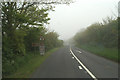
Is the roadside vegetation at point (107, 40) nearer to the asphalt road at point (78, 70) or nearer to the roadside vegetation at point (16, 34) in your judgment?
the asphalt road at point (78, 70)

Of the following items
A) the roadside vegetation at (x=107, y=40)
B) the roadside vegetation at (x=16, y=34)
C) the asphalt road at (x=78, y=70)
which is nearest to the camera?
the asphalt road at (x=78, y=70)

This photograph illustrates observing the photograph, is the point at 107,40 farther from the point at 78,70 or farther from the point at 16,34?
the point at 16,34

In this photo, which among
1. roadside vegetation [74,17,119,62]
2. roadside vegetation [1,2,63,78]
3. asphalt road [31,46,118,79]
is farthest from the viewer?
roadside vegetation [74,17,119,62]

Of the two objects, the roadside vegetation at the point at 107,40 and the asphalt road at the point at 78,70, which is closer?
the asphalt road at the point at 78,70

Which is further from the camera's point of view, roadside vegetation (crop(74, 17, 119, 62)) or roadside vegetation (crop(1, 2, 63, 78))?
roadside vegetation (crop(74, 17, 119, 62))

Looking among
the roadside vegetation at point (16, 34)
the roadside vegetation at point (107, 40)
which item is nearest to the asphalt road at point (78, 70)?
the roadside vegetation at point (16, 34)

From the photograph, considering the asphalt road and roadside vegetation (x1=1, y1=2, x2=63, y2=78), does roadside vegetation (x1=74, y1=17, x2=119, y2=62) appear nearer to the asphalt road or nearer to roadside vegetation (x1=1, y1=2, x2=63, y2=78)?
the asphalt road

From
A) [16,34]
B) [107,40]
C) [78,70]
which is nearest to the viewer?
[78,70]

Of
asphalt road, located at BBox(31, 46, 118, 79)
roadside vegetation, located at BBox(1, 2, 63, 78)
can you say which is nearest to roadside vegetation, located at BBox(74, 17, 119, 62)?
asphalt road, located at BBox(31, 46, 118, 79)

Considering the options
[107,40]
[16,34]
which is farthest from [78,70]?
[107,40]

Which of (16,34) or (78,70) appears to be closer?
(78,70)

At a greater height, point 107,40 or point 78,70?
point 107,40

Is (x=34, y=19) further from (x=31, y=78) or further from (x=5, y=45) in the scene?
(x=31, y=78)

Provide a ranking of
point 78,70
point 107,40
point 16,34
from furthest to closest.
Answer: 1. point 107,40
2. point 16,34
3. point 78,70
